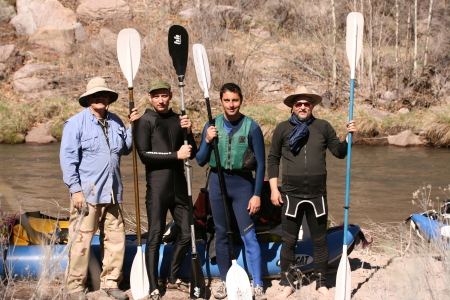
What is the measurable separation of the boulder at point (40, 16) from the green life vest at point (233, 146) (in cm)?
1676

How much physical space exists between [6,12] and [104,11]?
3.99 m

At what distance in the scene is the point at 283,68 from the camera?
1562cm

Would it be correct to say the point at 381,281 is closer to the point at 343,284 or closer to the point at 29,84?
the point at 343,284

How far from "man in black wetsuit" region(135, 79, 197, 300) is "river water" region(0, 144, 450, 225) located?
2900 millimetres

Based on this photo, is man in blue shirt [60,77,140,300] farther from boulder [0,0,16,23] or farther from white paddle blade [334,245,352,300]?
boulder [0,0,16,23]

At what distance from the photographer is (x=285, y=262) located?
3.35 metres

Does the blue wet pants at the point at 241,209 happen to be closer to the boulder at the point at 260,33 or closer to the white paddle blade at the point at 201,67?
the white paddle blade at the point at 201,67

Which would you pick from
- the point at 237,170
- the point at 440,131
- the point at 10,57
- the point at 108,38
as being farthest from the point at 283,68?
the point at 237,170

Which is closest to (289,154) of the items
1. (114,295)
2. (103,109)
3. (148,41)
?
(103,109)

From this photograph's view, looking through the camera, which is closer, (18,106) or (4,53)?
(18,106)

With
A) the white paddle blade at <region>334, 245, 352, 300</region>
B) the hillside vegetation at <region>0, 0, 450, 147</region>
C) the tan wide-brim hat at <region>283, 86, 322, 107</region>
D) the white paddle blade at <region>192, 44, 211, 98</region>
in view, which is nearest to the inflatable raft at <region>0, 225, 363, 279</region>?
the white paddle blade at <region>334, 245, 352, 300</region>

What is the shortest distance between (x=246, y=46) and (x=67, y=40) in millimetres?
6302

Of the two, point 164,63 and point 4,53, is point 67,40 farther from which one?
point 164,63

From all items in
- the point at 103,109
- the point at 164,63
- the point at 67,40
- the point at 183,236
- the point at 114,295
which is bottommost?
the point at 114,295
